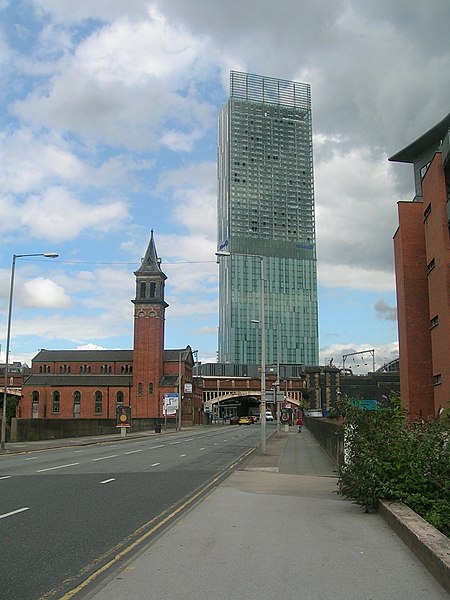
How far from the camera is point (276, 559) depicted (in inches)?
298

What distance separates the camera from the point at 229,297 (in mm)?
173000

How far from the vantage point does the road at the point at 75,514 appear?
7.06 meters

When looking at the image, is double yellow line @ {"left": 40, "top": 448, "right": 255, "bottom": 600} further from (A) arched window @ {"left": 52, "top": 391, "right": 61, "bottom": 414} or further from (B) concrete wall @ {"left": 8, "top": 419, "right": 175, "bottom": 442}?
(A) arched window @ {"left": 52, "top": 391, "right": 61, "bottom": 414}

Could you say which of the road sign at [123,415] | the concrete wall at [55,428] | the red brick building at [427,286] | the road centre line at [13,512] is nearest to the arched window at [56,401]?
the concrete wall at [55,428]

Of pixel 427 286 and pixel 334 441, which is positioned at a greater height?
pixel 427 286

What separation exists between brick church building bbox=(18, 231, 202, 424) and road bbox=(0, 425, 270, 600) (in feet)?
275

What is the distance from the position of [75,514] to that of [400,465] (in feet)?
18.7

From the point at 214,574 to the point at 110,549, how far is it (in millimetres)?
2061

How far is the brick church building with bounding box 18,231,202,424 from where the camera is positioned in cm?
10606

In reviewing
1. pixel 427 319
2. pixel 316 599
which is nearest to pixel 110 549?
pixel 316 599

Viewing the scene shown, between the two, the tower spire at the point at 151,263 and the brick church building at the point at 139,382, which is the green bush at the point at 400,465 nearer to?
the brick church building at the point at 139,382

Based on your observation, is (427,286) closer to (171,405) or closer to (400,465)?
(400,465)

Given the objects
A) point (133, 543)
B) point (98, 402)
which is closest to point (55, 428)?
point (133, 543)

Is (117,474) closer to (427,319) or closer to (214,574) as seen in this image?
(214,574)
